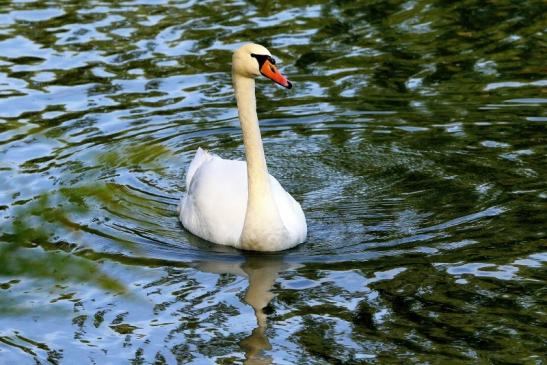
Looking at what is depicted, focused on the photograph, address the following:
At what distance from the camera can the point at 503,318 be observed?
298 inches

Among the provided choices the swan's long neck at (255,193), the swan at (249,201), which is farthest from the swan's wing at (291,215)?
the swan's long neck at (255,193)

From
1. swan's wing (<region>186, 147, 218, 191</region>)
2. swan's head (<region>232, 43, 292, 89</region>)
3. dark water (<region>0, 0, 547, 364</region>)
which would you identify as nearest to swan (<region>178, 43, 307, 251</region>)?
swan's head (<region>232, 43, 292, 89</region>)

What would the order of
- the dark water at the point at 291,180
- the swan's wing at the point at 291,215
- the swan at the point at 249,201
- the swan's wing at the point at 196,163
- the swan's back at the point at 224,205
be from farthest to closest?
the swan's wing at the point at 196,163
the swan's back at the point at 224,205
the swan's wing at the point at 291,215
the swan at the point at 249,201
the dark water at the point at 291,180

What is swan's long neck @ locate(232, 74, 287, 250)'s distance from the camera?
9.35 meters

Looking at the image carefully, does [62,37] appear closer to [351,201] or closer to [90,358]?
[351,201]

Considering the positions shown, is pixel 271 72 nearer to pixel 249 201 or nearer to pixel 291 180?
pixel 249 201

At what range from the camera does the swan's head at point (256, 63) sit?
29.9 feet

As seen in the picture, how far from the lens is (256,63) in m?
9.23

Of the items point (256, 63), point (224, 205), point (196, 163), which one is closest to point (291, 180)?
A: point (196, 163)

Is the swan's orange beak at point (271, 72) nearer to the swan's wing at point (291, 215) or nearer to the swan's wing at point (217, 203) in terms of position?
the swan's wing at point (291, 215)

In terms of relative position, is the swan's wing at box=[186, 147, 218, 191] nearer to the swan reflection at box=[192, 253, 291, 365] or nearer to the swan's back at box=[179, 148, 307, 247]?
the swan's back at box=[179, 148, 307, 247]

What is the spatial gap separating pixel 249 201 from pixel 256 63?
115 cm

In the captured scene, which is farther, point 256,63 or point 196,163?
point 196,163

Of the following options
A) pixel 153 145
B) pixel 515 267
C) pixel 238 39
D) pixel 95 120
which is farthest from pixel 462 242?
pixel 238 39
